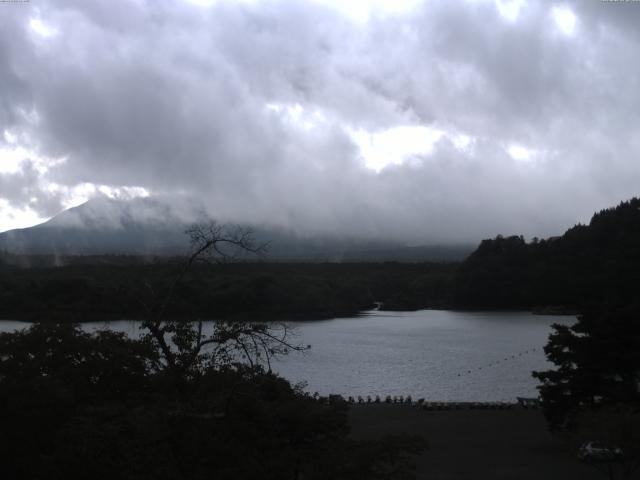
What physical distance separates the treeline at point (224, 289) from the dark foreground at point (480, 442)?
4406 mm

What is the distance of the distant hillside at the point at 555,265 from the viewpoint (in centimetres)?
5559

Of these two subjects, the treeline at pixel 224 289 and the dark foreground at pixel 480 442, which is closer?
the treeline at pixel 224 289

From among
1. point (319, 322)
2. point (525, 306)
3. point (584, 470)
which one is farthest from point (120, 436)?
point (525, 306)

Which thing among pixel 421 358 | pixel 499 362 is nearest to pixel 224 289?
pixel 421 358

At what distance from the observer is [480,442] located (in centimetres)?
1492

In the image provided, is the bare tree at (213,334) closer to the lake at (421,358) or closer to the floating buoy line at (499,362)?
the lake at (421,358)

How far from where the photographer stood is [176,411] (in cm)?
519

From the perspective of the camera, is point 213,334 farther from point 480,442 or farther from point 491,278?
point 491,278

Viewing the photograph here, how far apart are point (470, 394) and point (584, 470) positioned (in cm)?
1129

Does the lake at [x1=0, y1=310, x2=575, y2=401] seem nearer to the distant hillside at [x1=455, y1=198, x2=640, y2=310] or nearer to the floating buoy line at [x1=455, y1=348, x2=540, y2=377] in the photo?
the floating buoy line at [x1=455, y1=348, x2=540, y2=377]

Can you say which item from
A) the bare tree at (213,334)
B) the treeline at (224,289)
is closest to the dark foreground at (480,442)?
the treeline at (224,289)

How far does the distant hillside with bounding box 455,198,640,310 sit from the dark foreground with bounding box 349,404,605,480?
39.1 metres

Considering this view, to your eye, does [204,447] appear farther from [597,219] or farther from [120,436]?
[597,219]

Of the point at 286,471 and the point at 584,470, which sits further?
the point at 584,470
